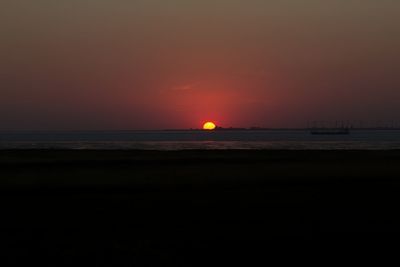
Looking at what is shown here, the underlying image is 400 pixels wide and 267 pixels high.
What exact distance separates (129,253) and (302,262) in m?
4.69

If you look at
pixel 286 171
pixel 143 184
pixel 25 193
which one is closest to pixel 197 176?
pixel 143 184

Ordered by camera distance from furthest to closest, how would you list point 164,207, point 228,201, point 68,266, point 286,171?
point 286,171 → point 228,201 → point 164,207 → point 68,266

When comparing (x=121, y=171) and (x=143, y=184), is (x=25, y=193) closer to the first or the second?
(x=143, y=184)

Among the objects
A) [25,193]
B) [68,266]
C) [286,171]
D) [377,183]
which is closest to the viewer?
[68,266]

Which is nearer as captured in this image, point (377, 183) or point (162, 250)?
Answer: point (162, 250)

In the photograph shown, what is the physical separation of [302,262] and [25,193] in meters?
16.8

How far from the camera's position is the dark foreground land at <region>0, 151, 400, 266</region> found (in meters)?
13.1

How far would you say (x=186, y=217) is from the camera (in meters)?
A: 17.4

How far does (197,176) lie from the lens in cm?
3228

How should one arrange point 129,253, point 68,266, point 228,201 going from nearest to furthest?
point 68,266 < point 129,253 < point 228,201

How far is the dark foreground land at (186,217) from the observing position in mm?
13133

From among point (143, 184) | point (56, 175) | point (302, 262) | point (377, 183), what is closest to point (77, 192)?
point (143, 184)

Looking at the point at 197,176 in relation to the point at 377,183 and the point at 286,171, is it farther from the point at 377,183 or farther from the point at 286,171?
the point at 377,183

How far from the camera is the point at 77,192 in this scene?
965 inches
